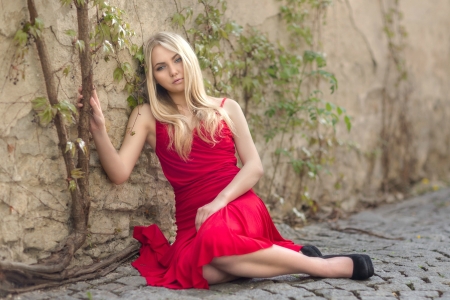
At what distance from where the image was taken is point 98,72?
287cm

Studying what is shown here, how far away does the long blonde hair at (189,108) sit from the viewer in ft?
9.60

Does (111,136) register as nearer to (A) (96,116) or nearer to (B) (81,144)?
(A) (96,116)

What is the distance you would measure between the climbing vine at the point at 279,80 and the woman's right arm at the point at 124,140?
59cm

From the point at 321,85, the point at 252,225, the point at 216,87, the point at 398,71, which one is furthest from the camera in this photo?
the point at 398,71

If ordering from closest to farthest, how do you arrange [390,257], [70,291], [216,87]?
[70,291] < [390,257] < [216,87]

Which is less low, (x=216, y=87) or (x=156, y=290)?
(x=216, y=87)

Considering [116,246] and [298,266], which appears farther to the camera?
[116,246]

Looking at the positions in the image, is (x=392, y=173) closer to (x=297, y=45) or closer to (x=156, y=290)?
(x=297, y=45)

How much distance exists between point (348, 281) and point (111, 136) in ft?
4.49

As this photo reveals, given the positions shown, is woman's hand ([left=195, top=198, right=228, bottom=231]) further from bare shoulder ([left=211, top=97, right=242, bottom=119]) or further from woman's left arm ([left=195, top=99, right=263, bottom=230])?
bare shoulder ([left=211, top=97, right=242, bottom=119])

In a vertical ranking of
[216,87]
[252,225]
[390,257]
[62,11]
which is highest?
[62,11]

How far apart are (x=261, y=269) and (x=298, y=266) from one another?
0.59 ft

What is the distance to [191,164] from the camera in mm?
2955

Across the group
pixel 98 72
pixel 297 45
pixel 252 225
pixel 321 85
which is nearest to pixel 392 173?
pixel 321 85
